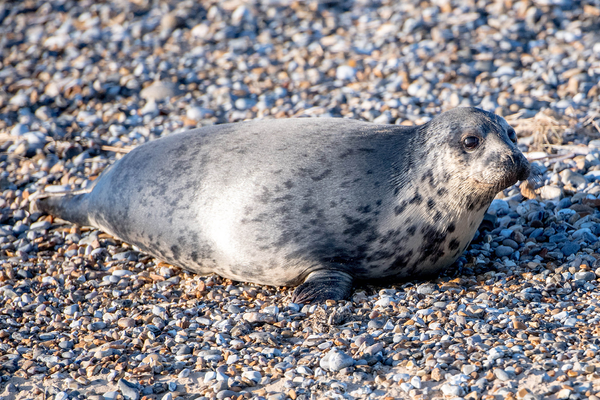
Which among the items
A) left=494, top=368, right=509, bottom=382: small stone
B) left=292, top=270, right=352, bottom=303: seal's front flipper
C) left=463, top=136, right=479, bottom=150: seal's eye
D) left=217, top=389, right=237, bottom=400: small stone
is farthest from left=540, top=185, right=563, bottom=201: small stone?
left=217, top=389, right=237, bottom=400: small stone

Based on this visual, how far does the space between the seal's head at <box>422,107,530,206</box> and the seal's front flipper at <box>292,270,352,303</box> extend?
0.85 meters

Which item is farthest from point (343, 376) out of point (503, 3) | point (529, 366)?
point (503, 3)

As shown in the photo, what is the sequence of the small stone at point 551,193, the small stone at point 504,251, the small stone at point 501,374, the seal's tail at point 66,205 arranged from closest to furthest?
the small stone at point 501,374 → the small stone at point 504,251 → the small stone at point 551,193 → the seal's tail at point 66,205

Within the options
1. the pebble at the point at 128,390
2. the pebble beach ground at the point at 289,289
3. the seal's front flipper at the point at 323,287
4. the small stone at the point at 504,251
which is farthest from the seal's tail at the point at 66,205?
the small stone at the point at 504,251

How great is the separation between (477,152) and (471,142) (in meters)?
0.07

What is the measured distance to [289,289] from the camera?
14.6 ft

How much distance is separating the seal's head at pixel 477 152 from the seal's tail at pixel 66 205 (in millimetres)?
2620

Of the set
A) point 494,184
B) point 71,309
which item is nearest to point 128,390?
point 71,309

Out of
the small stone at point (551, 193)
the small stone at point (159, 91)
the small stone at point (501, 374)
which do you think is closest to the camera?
the small stone at point (501, 374)

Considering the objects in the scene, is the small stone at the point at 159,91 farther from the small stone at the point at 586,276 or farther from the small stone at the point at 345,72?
the small stone at the point at 586,276

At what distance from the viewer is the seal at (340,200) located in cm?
418

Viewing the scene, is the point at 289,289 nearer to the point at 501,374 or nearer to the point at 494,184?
the point at 494,184

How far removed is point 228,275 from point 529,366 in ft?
6.51

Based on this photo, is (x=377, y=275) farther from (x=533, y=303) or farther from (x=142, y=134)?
(x=142, y=134)
